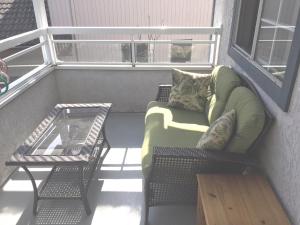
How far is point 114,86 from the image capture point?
346 centimetres

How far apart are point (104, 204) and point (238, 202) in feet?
3.60

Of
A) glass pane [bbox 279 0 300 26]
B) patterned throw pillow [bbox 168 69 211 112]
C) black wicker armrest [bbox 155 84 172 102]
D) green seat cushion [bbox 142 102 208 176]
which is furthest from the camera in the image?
black wicker armrest [bbox 155 84 172 102]

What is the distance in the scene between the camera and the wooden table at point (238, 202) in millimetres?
1322

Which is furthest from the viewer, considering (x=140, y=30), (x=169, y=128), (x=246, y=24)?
(x=140, y=30)

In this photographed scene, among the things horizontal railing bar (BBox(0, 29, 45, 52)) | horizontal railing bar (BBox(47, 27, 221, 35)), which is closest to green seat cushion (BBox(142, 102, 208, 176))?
horizontal railing bar (BBox(47, 27, 221, 35))

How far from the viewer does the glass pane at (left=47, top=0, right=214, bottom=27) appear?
4.75 m

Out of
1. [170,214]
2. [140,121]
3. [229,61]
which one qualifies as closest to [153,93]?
[140,121]

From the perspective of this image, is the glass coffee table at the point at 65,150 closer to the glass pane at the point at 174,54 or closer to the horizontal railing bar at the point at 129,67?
the horizontal railing bar at the point at 129,67

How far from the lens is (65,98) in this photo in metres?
3.57

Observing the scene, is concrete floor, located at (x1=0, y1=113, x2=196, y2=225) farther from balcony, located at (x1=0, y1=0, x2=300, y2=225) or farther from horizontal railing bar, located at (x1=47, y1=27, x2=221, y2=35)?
horizontal railing bar, located at (x1=47, y1=27, x2=221, y2=35)

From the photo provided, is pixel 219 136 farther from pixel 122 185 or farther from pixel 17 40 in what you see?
pixel 17 40

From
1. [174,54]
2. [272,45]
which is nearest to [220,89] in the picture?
[272,45]

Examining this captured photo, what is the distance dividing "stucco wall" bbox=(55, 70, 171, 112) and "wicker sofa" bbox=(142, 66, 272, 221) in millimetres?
1246

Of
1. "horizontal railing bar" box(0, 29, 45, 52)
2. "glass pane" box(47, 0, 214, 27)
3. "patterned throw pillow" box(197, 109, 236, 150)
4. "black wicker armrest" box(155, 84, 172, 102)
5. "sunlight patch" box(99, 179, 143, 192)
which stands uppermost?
"glass pane" box(47, 0, 214, 27)
